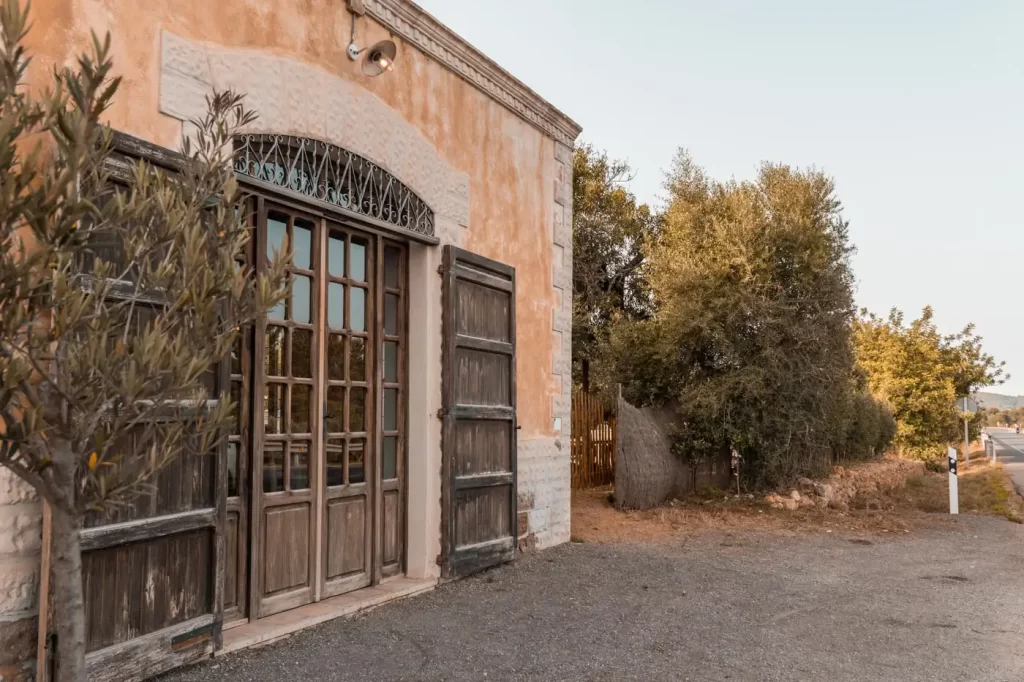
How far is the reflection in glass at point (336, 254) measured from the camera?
17.2ft

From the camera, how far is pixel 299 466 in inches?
194

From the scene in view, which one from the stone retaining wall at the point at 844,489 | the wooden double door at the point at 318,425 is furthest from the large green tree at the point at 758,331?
the wooden double door at the point at 318,425

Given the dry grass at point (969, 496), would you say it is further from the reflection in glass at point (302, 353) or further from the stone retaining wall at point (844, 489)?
the reflection in glass at point (302, 353)

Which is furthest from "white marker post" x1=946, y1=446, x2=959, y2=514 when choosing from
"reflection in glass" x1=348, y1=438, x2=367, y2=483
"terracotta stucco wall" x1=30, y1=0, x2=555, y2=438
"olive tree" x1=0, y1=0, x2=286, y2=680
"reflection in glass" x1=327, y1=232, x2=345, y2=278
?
"olive tree" x1=0, y1=0, x2=286, y2=680

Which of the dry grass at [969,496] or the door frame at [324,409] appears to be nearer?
the door frame at [324,409]

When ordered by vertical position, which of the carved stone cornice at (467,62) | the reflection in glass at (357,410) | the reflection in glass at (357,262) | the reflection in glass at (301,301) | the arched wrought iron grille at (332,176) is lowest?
the reflection in glass at (357,410)

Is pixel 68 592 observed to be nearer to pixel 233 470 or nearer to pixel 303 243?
pixel 233 470

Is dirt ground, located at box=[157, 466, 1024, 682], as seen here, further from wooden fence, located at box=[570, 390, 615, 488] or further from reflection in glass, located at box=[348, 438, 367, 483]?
wooden fence, located at box=[570, 390, 615, 488]

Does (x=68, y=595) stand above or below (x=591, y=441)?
below

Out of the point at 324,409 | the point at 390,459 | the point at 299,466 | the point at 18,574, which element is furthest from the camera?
the point at 390,459

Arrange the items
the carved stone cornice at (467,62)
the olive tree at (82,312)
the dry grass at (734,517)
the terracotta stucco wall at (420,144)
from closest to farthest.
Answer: the olive tree at (82,312) → the terracotta stucco wall at (420,144) → the carved stone cornice at (467,62) → the dry grass at (734,517)

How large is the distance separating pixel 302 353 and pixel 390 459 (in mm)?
1174

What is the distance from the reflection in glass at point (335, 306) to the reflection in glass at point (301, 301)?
0.57 feet

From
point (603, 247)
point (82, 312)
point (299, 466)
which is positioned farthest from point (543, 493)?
point (603, 247)
